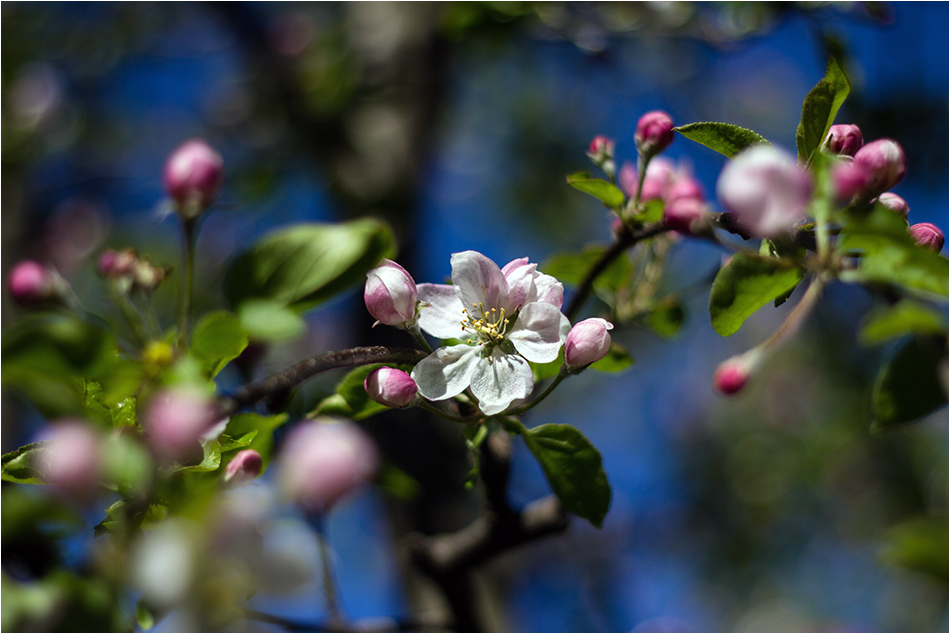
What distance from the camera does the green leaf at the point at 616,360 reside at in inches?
30.9

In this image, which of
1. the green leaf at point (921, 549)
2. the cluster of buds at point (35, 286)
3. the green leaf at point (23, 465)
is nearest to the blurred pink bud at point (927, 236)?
the green leaf at point (921, 549)

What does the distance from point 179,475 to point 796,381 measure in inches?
180

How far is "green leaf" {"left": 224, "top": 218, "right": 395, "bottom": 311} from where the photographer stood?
2.41 ft

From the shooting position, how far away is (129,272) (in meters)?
0.88

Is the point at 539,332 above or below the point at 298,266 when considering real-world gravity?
below

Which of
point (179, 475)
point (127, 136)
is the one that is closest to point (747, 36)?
point (179, 475)

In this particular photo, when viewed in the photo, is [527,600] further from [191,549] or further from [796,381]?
[191,549]

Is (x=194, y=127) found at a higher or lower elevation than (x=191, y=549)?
higher

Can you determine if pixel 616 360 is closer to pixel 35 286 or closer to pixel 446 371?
pixel 446 371

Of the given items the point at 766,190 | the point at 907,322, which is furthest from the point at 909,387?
the point at 766,190

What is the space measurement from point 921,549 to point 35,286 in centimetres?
113

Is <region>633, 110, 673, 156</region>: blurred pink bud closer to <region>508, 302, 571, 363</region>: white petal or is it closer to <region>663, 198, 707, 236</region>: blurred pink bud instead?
<region>663, 198, 707, 236</region>: blurred pink bud

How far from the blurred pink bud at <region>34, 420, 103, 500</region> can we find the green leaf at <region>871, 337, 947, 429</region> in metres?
0.68

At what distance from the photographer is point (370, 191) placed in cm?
223
